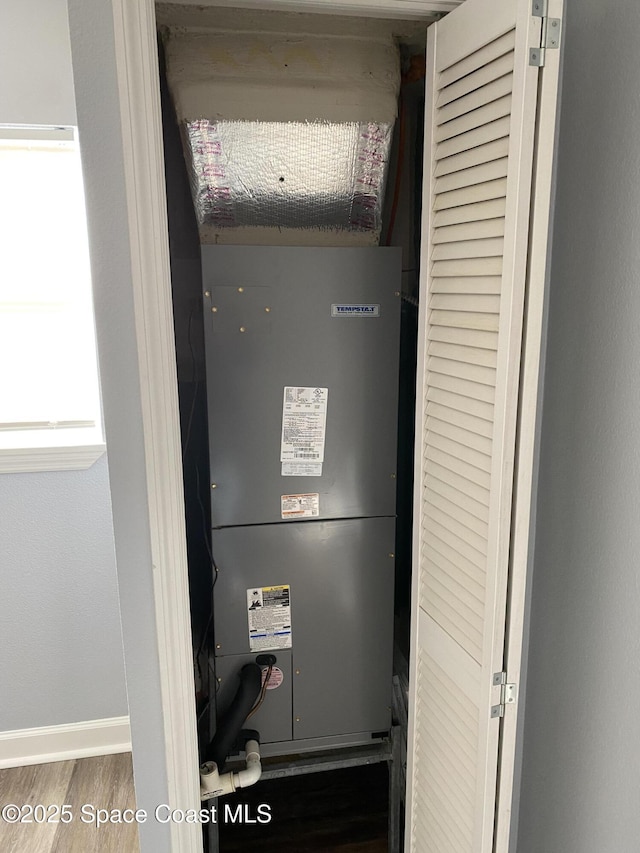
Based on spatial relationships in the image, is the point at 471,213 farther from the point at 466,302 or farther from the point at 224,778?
the point at 224,778

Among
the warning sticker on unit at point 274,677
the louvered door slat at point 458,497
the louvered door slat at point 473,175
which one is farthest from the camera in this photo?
the warning sticker on unit at point 274,677

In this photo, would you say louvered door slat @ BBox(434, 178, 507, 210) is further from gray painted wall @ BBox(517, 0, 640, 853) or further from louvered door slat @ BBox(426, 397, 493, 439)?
louvered door slat @ BBox(426, 397, 493, 439)

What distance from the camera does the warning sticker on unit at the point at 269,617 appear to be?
63.0 inches

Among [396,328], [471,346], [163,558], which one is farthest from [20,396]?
[471,346]

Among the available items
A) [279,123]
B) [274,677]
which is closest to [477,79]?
[279,123]

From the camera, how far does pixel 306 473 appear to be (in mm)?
1556

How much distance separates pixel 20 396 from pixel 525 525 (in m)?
1.69

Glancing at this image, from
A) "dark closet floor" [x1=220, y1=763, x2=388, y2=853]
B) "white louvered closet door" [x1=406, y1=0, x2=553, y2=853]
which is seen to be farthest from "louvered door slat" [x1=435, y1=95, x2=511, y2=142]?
"dark closet floor" [x1=220, y1=763, x2=388, y2=853]

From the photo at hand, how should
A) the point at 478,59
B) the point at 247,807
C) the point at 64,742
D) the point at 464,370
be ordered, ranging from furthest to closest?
the point at 64,742 < the point at 247,807 < the point at 464,370 < the point at 478,59

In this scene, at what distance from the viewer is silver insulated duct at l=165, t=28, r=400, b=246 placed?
1432mm

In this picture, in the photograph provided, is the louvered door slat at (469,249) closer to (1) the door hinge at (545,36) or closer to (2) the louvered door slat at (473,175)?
(2) the louvered door slat at (473,175)

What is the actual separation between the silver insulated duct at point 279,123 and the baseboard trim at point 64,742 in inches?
66.9

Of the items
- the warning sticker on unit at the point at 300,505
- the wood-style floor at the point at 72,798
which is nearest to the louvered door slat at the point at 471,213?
the warning sticker on unit at the point at 300,505

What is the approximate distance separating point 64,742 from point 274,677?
40.0 inches
